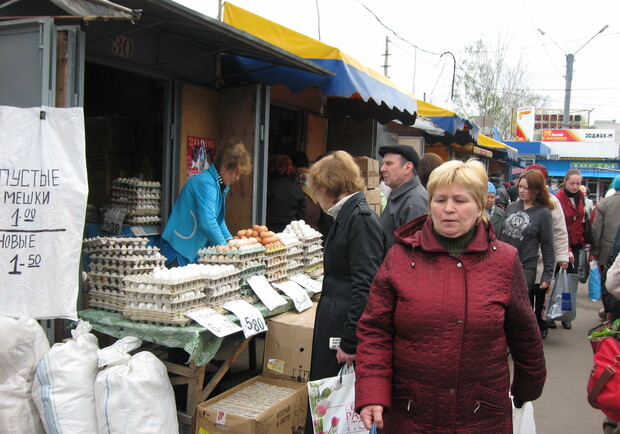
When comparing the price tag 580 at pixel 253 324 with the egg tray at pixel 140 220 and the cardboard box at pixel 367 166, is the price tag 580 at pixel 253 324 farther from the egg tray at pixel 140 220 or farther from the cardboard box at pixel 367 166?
the cardboard box at pixel 367 166

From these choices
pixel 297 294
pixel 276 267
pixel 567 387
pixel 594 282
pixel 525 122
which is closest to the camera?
pixel 297 294

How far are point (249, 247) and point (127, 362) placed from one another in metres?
1.29

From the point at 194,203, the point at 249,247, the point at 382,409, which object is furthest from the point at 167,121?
the point at 382,409

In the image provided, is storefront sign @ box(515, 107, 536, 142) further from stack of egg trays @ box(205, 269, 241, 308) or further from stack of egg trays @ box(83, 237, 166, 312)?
stack of egg trays @ box(83, 237, 166, 312)

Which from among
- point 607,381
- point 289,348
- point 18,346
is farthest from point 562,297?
point 18,346

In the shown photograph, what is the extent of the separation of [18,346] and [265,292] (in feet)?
5.47

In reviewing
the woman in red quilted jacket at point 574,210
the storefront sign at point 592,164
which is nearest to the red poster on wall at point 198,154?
the woman in red quilted jacket at point 574,210

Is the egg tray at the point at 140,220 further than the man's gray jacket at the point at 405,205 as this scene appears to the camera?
Yes

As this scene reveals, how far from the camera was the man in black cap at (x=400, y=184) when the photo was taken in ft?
12.9

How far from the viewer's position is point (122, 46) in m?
5.03

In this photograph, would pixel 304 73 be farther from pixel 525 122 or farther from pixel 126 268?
pixel 525 122

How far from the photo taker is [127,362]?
319cm

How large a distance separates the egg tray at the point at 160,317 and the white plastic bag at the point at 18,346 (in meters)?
0.57

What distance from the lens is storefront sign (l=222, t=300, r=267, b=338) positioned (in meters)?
3.68
